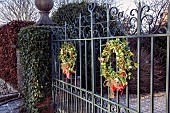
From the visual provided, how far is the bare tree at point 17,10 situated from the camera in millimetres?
9805

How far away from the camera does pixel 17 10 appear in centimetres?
982

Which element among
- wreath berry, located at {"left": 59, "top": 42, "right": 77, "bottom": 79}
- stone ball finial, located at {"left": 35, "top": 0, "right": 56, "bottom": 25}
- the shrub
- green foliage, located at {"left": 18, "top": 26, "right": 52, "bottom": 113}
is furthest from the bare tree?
wreath berry, located at {"left": 59, "top": 42, "right": 77, "bottom": 79}

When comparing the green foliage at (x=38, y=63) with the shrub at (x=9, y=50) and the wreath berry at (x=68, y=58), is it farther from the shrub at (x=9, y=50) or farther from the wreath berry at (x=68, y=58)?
the shrub at (x=9, y=50)

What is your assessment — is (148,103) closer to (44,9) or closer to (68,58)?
(68,58)

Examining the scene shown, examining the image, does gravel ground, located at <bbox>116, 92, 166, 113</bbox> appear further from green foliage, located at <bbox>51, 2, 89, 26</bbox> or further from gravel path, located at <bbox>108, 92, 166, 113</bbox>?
green foliage, located at <bbox>51, 2, 89, 26</bbox>

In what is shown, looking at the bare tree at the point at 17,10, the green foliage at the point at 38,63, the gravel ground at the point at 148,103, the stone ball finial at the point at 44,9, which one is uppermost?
the bare tree at the point at 17,10

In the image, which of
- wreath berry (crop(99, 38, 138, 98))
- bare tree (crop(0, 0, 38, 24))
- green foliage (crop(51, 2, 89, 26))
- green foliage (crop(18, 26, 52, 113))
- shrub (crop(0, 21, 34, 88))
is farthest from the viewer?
bare tree (crop(0, 0, 38, 24))

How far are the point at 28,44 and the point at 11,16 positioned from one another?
698 centimetres

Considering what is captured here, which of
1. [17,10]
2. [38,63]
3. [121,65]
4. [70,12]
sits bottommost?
[38,63]

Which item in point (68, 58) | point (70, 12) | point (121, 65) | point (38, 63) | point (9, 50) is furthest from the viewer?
point (9, 50)

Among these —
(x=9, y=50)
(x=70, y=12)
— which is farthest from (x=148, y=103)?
(x=9, y=50)

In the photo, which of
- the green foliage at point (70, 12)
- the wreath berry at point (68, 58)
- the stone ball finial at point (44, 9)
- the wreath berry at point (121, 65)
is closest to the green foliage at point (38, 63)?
the stone ball finial at point (44, 9)

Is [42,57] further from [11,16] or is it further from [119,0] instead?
[11,16]

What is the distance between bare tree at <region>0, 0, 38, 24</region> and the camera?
980 cm
